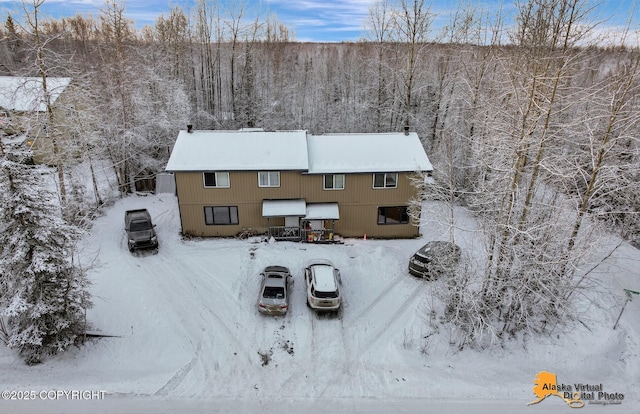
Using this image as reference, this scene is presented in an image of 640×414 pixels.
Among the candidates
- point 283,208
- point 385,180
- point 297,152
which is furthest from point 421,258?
point 297,152

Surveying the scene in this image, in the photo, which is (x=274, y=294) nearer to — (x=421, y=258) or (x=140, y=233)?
(x=421, y=258)

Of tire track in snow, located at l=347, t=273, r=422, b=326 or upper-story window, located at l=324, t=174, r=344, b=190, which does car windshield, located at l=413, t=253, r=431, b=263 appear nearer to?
tire track in snow, located at l=347, t=273, r=422, b=326

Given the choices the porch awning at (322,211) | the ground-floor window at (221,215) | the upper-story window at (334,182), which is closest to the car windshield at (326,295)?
the porch awning at (322,211)

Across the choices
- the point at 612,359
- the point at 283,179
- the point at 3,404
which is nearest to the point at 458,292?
the point at 612,359

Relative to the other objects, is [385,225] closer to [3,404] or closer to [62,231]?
[62,231]

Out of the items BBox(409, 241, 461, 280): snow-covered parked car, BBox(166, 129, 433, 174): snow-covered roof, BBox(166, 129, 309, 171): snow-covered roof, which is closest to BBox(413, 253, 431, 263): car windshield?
BBox(409, 241, 461, 280): snow-covered parked car

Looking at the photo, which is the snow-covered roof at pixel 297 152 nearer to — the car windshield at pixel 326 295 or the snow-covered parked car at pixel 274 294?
the snow-covered parked car at pixel 274 294

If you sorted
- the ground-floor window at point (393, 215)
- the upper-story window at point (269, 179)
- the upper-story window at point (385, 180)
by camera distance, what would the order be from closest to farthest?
the upper-story window at point (269, 179) < the upper-story window at point (385, 180) < the ground-floor window at point (393, 215)
